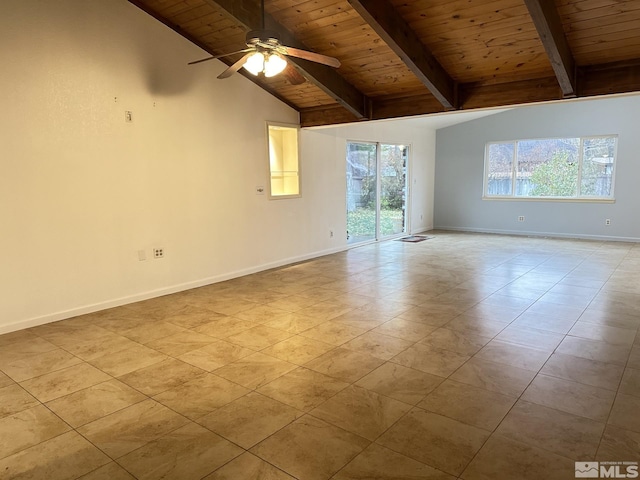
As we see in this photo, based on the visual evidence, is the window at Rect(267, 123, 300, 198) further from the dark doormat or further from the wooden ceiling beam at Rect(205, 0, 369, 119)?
the dark doormat

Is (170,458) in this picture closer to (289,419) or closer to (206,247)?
(289,419)

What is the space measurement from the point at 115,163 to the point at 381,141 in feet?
16.7

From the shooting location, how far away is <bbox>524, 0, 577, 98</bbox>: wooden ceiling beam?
3.31 meters

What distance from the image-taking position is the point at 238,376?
283cm

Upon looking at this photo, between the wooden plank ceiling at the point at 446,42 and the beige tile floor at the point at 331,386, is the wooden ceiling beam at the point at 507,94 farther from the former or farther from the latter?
the beige tile floor at the point at 331,386

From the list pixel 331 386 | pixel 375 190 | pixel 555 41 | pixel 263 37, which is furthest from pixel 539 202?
pixel 331 386

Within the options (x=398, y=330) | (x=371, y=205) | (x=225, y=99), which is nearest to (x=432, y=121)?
(x=371, y=205)

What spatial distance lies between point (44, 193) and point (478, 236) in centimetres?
781

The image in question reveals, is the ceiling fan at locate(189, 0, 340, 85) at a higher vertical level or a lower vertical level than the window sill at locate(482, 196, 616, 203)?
higher

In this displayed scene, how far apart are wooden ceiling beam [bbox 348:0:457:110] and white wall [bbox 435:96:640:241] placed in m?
3.04

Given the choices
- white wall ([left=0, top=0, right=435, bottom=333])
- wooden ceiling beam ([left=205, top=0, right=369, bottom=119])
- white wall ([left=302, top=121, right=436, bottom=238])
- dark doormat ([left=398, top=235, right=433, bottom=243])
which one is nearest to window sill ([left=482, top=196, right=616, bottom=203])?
white wall ([left=302, top=121, right=436, bottom=238])

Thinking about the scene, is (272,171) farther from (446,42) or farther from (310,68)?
(446,42)
